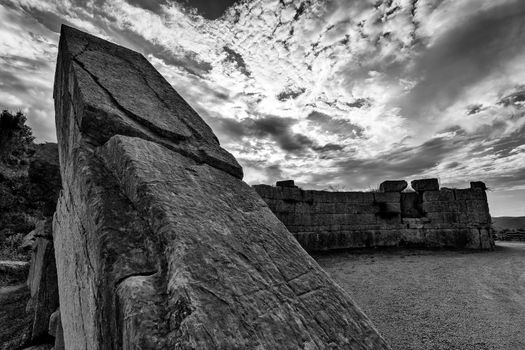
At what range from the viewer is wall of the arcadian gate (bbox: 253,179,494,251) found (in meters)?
7.68

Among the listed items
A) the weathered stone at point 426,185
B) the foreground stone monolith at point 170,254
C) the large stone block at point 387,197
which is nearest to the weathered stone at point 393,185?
the large stone block at point 387,197

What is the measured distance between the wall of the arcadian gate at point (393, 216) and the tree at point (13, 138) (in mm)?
11583

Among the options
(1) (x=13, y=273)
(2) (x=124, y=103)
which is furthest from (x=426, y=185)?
(1) (x=13, y=273)

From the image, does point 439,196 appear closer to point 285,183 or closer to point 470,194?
point 470,194

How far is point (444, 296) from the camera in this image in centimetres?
374

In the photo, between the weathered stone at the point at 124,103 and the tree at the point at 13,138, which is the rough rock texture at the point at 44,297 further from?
the tree at the point at 13,138

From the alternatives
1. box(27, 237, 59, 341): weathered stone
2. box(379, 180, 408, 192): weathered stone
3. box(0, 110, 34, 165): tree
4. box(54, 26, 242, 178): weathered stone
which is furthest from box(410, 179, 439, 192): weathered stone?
box(0, 110, 34, 165): tree

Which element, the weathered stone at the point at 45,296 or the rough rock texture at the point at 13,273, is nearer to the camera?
the weathered stone at the point at 45,296

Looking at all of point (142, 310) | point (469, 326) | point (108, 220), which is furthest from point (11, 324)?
point (469, 326)

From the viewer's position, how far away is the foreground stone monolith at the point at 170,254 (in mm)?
930

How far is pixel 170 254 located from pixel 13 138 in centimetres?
1528

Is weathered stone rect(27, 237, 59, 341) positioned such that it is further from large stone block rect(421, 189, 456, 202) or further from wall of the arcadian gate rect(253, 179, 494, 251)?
large stone block rect(421, 189, 456, 202)

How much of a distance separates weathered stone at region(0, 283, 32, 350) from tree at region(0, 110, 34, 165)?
35.7 ft

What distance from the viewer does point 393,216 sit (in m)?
8.48
